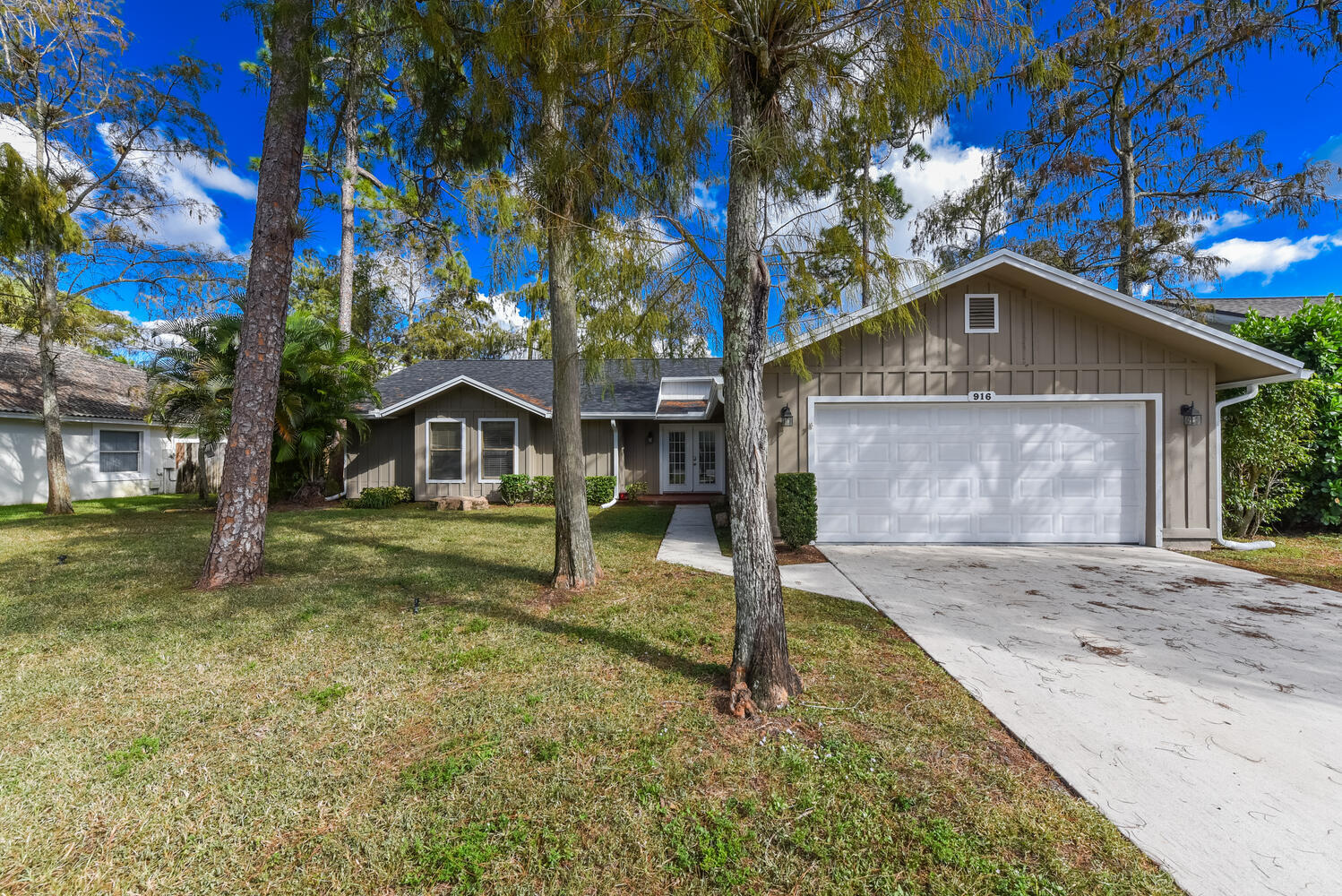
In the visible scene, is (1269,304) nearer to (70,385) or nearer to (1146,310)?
(1146,310)

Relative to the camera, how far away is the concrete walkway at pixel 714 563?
5.39 meters

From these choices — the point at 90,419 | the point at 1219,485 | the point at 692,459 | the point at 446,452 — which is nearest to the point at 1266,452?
the point at 1219,485

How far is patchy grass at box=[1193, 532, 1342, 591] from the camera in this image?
586 cm

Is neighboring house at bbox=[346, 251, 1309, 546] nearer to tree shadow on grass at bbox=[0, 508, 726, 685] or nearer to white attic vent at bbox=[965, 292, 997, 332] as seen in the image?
white attic vent at bbox=[965, 292, 997, 332]

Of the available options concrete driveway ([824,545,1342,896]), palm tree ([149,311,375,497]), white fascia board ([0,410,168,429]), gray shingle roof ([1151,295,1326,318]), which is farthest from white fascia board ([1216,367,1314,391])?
white fascia board ([0,410,168,429])

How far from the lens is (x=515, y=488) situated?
43.1 ft

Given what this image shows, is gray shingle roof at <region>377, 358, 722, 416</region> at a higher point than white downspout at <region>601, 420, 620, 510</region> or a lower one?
higher

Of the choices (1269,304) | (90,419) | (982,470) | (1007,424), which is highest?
(1269,304)

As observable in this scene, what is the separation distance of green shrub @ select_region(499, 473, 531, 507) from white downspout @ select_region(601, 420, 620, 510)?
1981 millimetres

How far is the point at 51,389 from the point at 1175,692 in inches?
719

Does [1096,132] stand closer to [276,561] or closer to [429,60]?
[429,60]

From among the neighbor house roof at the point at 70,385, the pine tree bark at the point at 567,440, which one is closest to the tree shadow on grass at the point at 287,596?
the pine tree bark at the point at 567,440

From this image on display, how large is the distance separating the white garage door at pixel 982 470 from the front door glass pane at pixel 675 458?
723cm

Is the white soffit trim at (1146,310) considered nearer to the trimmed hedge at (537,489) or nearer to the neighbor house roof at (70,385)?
the trimmed hedge at (537,489)
